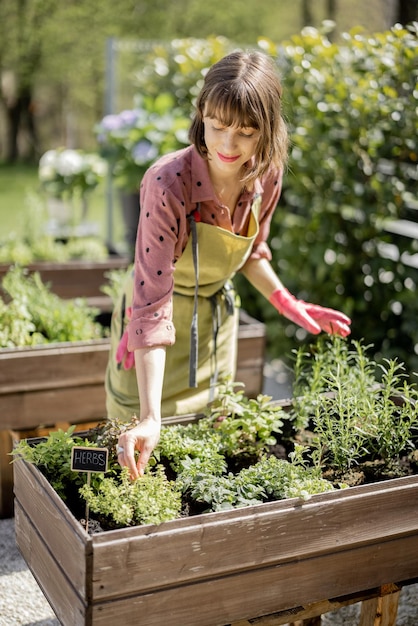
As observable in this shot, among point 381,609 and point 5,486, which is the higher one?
point 381,609

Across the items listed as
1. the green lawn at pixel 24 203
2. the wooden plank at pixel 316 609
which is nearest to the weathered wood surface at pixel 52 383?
the wooden plank at pixel 316 609

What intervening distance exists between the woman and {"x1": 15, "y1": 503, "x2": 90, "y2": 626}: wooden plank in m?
0.26

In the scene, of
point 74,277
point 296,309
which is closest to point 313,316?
point 296,309

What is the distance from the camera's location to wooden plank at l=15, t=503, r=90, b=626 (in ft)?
5.25

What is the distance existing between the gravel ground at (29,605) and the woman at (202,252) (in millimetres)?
622

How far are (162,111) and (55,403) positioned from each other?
2534 mm

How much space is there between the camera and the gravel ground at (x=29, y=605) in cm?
234

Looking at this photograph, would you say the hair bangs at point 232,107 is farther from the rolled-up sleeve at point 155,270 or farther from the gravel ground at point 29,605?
the gravel ground at point 29,605

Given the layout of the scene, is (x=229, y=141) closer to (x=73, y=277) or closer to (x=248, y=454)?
(x=248, y=454)

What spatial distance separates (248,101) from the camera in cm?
183

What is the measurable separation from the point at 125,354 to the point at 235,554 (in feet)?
2.56

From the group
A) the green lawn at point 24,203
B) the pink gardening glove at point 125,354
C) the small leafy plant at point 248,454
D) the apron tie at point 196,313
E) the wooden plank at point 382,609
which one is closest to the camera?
the small leafy plant at point 248,454

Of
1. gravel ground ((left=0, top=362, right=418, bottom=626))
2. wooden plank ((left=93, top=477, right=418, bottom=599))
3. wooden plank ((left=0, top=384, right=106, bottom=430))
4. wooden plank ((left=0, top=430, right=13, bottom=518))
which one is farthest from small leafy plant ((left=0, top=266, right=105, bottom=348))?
wooden plank ((left=93, top=477, right=418, bottom=599))

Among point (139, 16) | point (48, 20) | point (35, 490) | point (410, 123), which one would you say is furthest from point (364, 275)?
point (139, 16)
